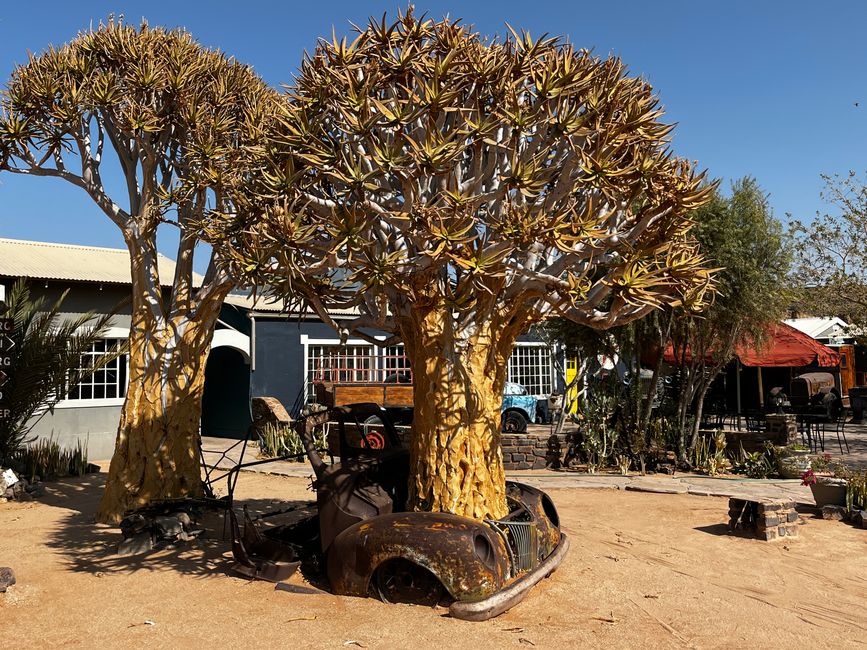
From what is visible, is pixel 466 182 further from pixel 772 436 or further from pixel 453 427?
pixel 772 436

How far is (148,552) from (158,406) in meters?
2.24

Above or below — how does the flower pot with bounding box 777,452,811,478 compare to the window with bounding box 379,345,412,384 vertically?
below

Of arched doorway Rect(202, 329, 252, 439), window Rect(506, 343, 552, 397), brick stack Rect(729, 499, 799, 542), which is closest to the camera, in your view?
brick stack Rect(729, 499, 799, 542)

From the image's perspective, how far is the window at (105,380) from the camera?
15.9 meters

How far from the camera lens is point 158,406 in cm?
927

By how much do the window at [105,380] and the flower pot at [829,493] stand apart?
532 inches

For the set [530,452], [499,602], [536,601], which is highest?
[530,452]

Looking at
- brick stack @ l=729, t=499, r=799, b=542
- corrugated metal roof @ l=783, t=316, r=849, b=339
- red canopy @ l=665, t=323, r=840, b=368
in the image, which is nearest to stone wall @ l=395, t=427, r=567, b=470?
red canopy @ l=665, t=323, r=840, b=368

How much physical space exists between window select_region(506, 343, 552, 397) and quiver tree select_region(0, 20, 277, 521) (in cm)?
1473

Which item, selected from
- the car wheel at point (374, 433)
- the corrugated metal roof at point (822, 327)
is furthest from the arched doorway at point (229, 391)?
the corrugated metal roof at point (822, 327)

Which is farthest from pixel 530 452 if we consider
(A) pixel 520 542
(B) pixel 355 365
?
(B) pixel 355 365

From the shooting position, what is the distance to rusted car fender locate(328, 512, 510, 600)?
18.0ft

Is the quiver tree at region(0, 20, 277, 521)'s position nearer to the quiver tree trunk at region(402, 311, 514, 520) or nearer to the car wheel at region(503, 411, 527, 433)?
the quiver tree trunk at region(402, 311, 514, 520)

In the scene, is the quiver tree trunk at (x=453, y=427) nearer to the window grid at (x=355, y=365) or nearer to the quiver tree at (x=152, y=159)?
the quiver tree at (x=152, y=159)
